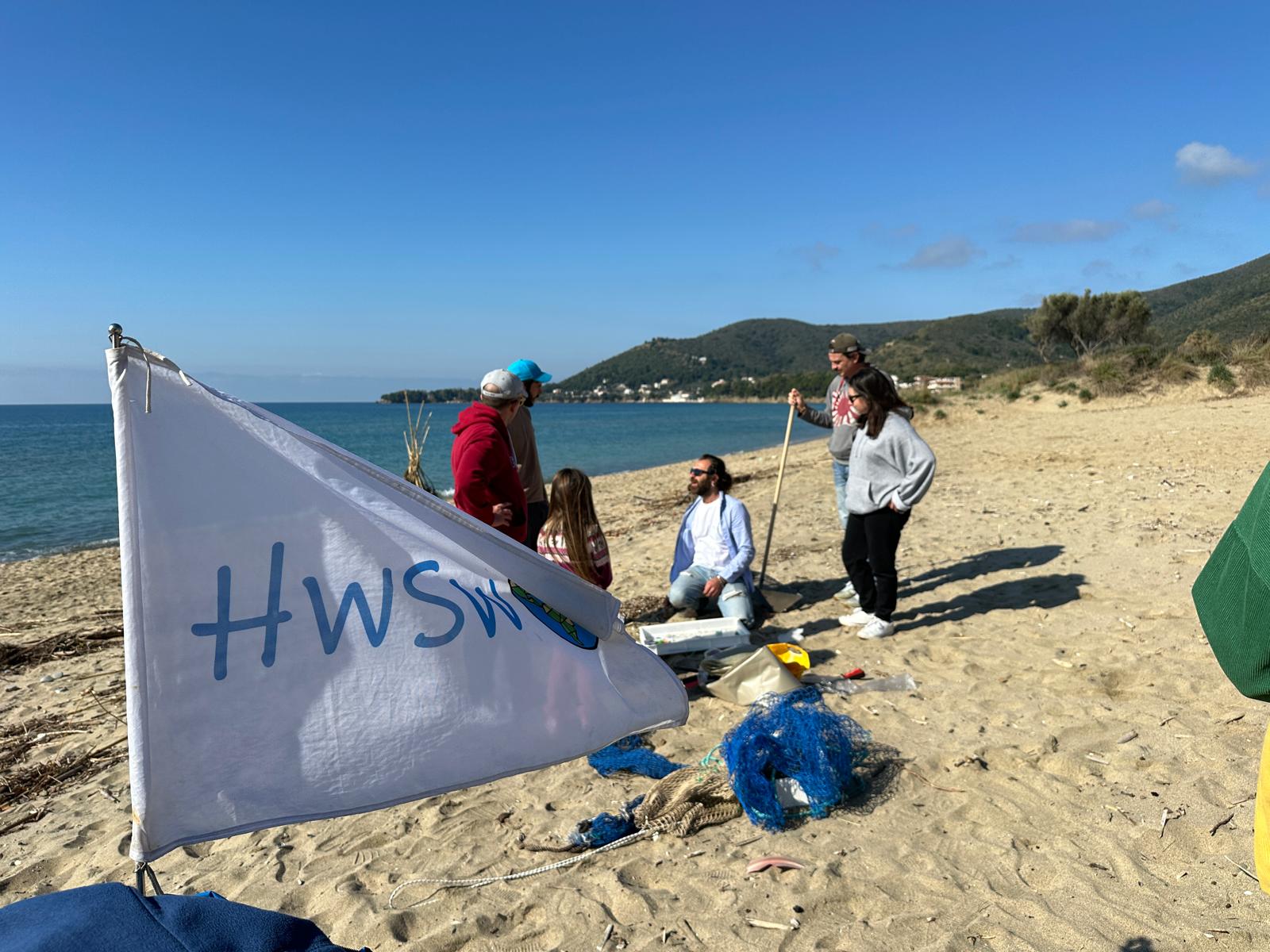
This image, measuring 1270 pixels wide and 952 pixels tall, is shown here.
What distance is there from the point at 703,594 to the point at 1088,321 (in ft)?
156

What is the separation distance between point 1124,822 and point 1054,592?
351 centimetres

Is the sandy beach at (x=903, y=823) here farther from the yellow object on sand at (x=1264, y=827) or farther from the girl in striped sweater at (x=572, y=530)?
the yellow object on sand at (x=1264, y=827)

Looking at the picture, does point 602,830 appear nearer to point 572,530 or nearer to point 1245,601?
point 572,530

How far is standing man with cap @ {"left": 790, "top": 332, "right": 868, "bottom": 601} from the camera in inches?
243

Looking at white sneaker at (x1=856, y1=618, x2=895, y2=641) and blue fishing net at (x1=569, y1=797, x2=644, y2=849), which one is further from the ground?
white sneaker at (x1=856, y1=618, x2=895, y2=641)

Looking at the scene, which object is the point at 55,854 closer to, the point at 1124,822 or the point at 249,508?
the point at 249,508

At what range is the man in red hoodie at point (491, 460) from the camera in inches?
175

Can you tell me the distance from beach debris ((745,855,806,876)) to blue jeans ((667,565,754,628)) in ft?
8.79

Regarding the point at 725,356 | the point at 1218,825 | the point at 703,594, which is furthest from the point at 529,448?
the point at 725,356

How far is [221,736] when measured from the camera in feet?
5.47

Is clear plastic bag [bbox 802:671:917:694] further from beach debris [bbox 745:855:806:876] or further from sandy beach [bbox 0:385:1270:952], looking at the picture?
beach debris [bbox 745:855:806:876]

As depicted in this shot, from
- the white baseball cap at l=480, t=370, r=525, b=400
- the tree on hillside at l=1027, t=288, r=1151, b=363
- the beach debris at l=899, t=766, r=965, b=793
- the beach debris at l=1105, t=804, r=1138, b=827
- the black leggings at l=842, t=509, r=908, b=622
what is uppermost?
the tree on hillside at l=1027, t=288, r=1151, b=363

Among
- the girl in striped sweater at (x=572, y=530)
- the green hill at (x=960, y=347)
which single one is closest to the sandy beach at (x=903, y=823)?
the girl in striped sweater at (x=572, y=530)

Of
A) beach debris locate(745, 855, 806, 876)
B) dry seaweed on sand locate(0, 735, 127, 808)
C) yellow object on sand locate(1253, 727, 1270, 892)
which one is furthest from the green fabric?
dry seaweed on sand locate(0, 735, 127, 808)
